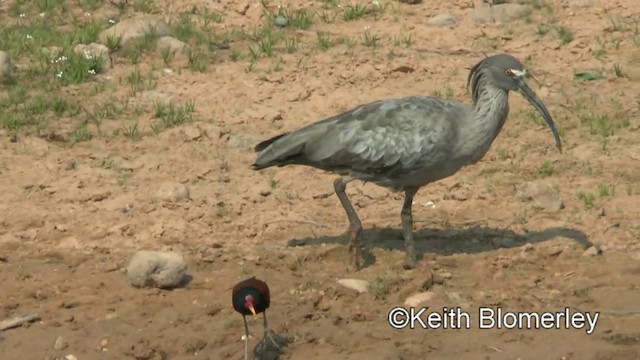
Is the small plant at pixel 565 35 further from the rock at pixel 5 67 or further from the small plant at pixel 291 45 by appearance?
the rock at pixel 5 67

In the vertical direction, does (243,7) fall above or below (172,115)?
above

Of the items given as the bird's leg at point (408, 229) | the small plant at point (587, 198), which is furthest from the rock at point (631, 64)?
the bird's leg at point (408, 229)

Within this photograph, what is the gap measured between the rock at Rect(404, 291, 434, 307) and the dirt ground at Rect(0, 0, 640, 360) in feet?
0.15

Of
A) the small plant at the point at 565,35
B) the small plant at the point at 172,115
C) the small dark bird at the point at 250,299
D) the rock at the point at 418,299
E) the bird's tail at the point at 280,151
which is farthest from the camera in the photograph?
the small plant at the point at 565,35

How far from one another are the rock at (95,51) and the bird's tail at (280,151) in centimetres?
298

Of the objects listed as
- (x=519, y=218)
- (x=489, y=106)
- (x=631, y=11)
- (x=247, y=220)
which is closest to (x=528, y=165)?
(x=519, y=218)

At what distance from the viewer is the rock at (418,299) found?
28.8 ft

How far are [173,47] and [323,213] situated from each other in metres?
2.88

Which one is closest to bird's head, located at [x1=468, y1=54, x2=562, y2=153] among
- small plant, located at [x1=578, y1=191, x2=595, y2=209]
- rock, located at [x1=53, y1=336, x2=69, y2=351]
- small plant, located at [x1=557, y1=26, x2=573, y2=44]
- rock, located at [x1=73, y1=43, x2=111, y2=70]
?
small plant, located at [x1=578, y1=191, x2=595, y2=209]

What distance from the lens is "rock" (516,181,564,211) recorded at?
10039 millimetres

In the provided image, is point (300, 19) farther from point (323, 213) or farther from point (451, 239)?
point (451, 239)

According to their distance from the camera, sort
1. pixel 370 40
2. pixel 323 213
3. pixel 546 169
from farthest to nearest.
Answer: pixel 370 40, pixel 546 169, pixel 323 213

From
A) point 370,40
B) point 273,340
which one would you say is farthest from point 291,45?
point 273,340

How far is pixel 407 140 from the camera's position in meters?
9.05
